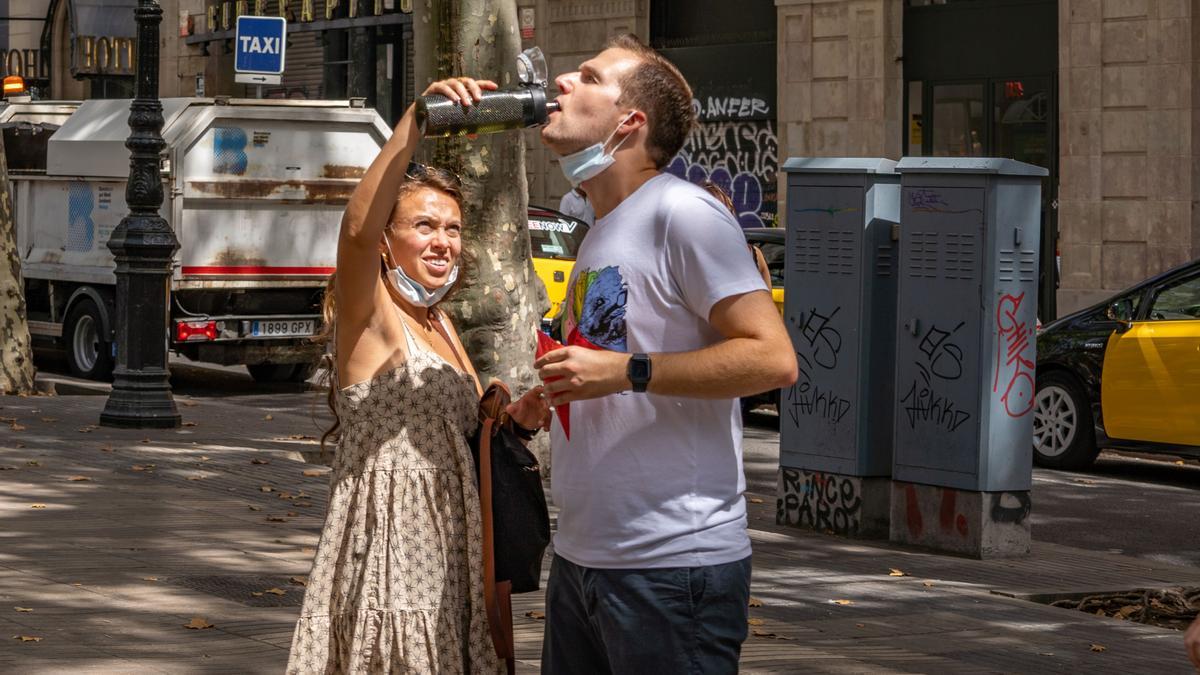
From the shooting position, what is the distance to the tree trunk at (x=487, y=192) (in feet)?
37.3

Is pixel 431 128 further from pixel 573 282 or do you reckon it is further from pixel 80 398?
pixel 80 398

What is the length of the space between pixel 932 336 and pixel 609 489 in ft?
19.8

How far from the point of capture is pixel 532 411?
3818 mm

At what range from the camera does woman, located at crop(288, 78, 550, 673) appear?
3936mm

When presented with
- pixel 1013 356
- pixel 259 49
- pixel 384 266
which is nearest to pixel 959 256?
pixel 1013 356

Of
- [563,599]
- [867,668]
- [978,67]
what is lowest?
[867,668]

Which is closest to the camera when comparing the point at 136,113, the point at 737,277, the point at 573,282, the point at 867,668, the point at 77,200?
the point at 737,277

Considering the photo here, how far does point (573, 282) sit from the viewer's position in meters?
3.71

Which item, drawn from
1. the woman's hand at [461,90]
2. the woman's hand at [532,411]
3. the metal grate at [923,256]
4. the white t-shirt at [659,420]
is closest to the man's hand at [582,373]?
the white t-shirt at [659,420]

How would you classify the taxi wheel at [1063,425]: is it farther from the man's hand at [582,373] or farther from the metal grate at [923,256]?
the man's hand at [582,373]

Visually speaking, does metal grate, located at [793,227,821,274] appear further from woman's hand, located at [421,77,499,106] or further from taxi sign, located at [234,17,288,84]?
taxi sign, located at [234,17,288,84]

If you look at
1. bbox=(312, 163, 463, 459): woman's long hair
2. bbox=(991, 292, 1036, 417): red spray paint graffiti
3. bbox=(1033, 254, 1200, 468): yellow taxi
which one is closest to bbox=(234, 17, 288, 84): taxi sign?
bbox=(1033, 254, 1200, 468): yellow taxi

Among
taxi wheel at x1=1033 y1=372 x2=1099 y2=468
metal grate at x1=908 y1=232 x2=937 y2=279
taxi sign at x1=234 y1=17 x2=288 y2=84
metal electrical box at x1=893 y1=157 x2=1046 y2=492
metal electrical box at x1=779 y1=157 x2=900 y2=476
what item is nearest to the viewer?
metal electrical box at x1=893 y1=157 x2=1046 y2=492

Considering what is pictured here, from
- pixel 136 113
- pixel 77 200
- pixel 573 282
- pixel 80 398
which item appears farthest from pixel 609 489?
pixel 77 200
